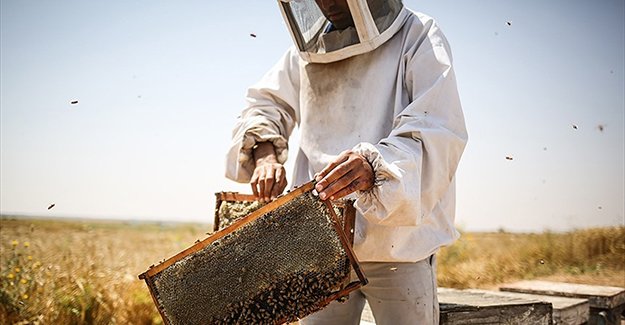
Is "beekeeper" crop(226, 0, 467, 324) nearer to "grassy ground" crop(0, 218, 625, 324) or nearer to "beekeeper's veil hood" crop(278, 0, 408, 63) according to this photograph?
"beekeeper's veil hood" crop(278, 0, 408, 63)

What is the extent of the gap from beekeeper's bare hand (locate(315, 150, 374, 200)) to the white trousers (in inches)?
24.4

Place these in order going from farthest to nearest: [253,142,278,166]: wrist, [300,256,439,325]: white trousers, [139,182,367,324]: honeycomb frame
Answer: [253,142,278,166]: wrist, [300,256,439,325]: white trousers, [139,182,367,324]: honeycomb frame

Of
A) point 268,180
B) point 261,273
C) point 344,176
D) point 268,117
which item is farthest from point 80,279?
point 344,176

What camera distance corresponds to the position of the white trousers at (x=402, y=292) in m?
2.79

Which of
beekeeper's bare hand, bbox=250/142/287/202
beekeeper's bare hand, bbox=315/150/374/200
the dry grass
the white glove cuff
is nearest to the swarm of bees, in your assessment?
beekeeper's bare hand, bbox=315/150/374/200

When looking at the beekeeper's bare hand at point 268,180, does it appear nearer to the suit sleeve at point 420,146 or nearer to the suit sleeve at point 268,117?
the suit sleeve at point 268,117

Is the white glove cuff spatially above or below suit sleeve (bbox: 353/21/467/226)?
above

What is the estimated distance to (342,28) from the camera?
10.2ft

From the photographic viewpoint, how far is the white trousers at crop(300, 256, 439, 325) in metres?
2.79

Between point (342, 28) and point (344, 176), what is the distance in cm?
112

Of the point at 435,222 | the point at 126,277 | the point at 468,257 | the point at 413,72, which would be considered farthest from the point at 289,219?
the point at 468,257

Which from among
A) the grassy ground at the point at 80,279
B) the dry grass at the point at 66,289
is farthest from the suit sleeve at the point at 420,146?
the dry grass at the point at 66,289

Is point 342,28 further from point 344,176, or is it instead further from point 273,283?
point 273,283

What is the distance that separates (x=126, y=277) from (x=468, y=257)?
23.9 ft
